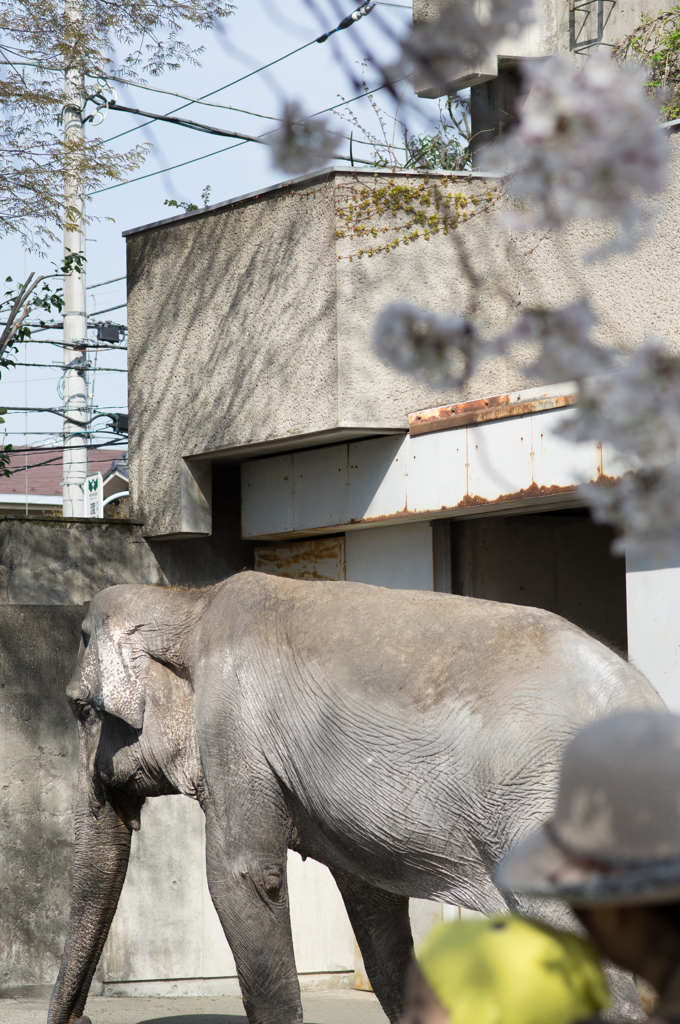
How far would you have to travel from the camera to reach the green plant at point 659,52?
827 cm

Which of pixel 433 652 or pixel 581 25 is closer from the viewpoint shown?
pixel 433 652

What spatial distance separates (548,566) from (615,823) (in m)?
6.98

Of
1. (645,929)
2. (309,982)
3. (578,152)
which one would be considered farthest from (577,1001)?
(309,982)

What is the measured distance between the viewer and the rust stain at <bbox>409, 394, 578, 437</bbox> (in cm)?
625

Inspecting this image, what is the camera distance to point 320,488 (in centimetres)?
792

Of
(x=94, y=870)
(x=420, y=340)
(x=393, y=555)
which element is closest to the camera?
(x=420, y=340)

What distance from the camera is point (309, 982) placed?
7.48 m

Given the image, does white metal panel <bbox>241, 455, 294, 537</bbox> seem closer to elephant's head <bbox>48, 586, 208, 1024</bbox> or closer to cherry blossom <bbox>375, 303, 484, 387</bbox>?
elephant's head <bbox>48, 586, 208, 1024</bbox>

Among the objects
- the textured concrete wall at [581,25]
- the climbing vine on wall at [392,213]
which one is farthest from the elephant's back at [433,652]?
the textured concrete wall at [581,25]

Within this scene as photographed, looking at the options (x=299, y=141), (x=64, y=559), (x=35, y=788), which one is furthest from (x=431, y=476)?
(x=299, y=141)

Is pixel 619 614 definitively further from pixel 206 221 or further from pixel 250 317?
pixel 206 221

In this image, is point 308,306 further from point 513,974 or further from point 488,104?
point 513,974

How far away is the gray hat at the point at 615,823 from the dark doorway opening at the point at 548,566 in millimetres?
6275

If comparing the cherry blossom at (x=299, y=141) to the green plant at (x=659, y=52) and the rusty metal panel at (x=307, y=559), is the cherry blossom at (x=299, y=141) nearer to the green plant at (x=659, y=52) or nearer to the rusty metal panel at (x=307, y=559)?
the rusty metal panel at (x=307, y=559)
